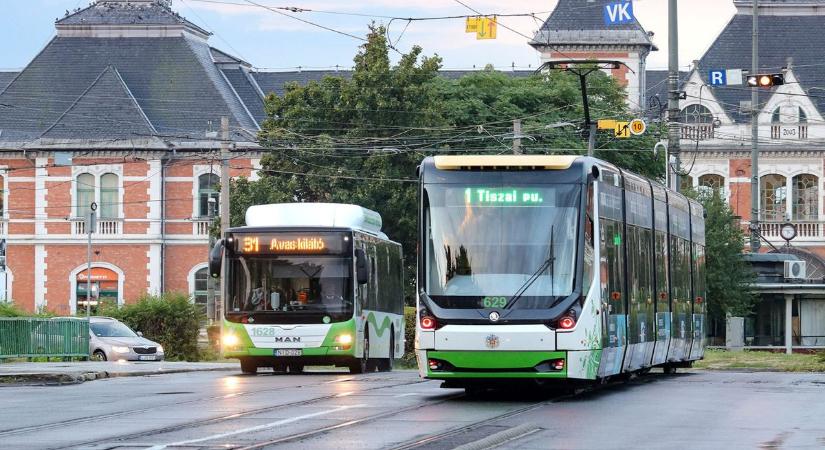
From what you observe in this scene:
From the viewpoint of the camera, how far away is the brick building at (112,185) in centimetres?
7556

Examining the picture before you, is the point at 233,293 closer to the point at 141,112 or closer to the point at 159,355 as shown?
the point at 159,355

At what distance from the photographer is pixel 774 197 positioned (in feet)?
266

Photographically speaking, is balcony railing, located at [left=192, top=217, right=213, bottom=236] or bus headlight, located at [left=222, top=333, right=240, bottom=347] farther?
balcony railing, located at [left=192, top=217, right=213, bottom=236]

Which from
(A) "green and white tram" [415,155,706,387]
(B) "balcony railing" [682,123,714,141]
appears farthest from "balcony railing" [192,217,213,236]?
(A) "green and white tram" [415,155,706,387]

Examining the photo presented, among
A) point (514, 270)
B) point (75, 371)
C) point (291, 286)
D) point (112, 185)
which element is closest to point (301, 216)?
point (291, 286)

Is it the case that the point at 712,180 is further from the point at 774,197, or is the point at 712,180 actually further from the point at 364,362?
the point at 364,362

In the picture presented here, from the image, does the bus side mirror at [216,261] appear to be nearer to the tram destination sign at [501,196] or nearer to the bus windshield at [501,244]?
the bus windshield at [501,244]

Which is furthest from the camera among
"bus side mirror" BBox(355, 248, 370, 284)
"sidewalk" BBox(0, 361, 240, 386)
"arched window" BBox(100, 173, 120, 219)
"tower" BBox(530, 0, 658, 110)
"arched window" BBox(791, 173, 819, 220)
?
"arched window" BBox(791, 173, 819, 220)

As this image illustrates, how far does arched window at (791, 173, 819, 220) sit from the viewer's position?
263 ft

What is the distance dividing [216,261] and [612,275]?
8955 millimetres

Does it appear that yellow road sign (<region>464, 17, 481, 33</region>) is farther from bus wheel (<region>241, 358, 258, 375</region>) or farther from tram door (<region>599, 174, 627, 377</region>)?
tram door (<region>599, 174, 627, 377</region>)

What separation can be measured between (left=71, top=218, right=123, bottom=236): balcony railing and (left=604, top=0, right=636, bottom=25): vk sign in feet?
78.7

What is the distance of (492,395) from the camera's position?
22312 millimetres

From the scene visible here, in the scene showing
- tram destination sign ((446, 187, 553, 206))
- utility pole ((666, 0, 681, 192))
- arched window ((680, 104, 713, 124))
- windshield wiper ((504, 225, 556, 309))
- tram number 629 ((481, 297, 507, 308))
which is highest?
arched window ((680, 104, 713, 124))
